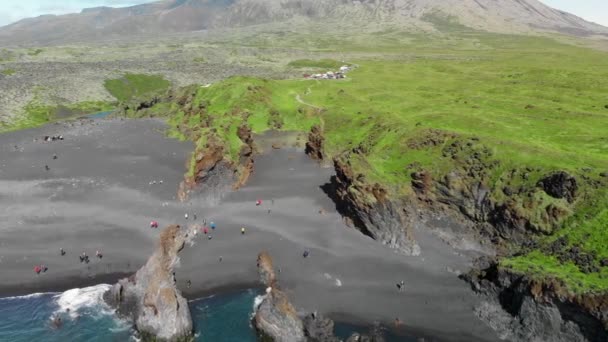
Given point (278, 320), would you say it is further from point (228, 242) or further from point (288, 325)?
point (228, 242)

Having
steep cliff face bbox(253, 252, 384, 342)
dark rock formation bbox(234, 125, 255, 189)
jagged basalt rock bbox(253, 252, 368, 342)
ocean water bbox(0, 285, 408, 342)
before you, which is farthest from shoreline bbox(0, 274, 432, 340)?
dark rock formation bbox(234, 125, 255, 189)

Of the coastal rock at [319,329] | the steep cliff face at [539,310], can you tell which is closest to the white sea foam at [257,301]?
the coastal rock at [319,329]

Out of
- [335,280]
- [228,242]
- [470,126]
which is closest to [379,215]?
[335,280]

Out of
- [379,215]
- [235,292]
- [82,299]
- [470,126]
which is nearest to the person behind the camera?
[82,299]

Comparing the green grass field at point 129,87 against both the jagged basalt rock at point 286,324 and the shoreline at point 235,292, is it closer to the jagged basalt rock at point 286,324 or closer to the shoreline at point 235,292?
the shoreline at point 235,292

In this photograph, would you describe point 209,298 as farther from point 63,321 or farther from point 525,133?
point 525,133

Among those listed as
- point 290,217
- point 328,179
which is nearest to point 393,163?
point 328,179

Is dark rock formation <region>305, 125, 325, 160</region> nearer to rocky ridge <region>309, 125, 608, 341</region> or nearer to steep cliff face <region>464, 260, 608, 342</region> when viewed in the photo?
rocky ridge <region>309, 125, 608, 341</region>
